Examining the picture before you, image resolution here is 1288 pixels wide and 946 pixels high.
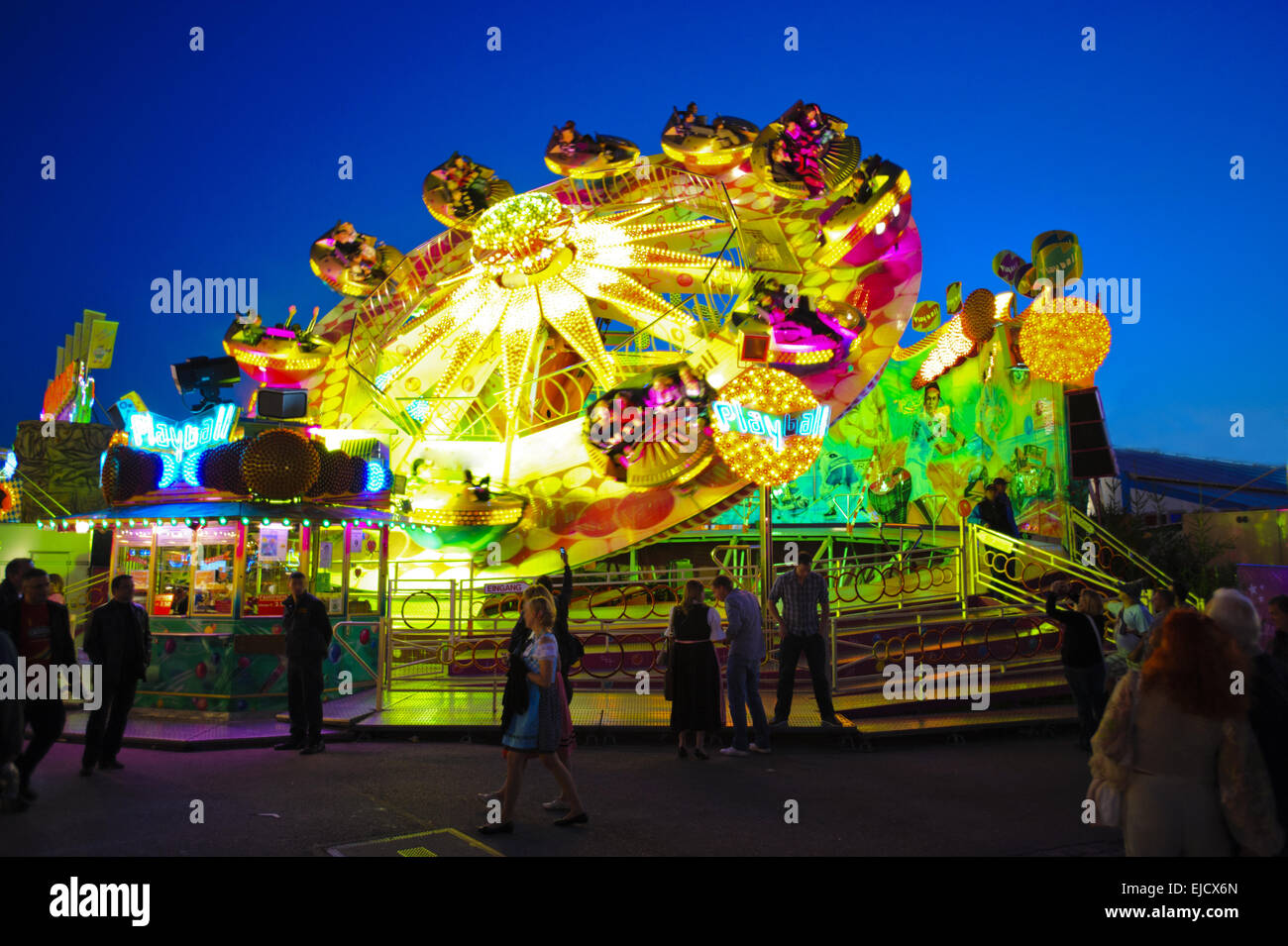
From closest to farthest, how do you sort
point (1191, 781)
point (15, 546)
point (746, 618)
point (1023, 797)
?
1. point (1191, 781)
2. point (1023, 797)
3. point (746, 618)
4. point (15, 546)

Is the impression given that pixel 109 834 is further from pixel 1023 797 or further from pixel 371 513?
pixel 371 513

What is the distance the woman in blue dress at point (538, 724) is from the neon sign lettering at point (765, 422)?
10.2m

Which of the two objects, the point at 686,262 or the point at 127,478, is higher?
the point at 686,262

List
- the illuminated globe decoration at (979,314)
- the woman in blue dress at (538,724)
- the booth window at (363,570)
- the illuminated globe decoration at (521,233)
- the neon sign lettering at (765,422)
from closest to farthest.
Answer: the woman in blue dress at (538,724) < the booth window at (363,570) < the neon sign lettering at (765,422) < the illuminated globe decoration at (521,233) < the illuminated globe decoration at (979,314)

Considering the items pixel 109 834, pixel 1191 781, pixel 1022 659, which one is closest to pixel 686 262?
pixel 1022 659

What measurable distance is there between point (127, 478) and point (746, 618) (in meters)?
8.96

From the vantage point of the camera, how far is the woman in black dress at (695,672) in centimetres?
934

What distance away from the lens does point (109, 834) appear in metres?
6.40

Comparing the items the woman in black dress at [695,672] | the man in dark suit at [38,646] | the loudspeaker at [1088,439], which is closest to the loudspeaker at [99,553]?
the man in dark suit at [38,646]

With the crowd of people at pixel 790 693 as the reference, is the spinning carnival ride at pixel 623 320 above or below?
above

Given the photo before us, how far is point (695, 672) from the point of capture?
947cm

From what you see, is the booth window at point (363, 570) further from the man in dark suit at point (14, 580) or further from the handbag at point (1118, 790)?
the handbag at point (1118, 790)

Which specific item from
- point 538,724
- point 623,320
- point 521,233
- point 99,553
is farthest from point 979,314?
point 99,553

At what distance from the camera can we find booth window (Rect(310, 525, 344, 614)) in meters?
13.6
